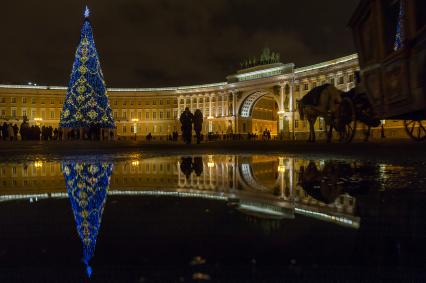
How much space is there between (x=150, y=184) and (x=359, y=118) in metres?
8.49

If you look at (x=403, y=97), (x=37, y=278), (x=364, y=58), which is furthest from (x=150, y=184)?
(x=364, y=58)

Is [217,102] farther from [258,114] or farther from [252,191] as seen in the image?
[252,191]

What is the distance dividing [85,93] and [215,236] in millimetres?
33588

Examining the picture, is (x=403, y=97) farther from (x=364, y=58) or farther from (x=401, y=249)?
(x=401, y=249)

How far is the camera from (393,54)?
A: 5816 millimetres

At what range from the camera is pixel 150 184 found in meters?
4.29

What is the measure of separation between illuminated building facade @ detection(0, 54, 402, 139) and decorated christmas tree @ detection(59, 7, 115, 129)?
40.9 meters

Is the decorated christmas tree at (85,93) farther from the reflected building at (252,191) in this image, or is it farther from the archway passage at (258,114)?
the archway passage at (258,114)

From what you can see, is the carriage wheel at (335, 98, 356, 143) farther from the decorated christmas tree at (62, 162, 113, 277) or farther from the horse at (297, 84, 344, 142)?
the decorated christmas tree at (62, 162, 113, 277)

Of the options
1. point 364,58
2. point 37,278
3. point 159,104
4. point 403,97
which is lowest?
point 37,278

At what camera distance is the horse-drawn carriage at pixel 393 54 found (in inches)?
199

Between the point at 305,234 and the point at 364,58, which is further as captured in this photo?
the point at 364,58

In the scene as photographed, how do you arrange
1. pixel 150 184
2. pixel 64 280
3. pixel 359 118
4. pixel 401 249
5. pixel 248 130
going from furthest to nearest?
pixel 248 130 < pixel 359 118 < pixel 150 184 < pixel 401 249 < pixel 64 280

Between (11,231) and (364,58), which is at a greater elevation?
(364,58)
